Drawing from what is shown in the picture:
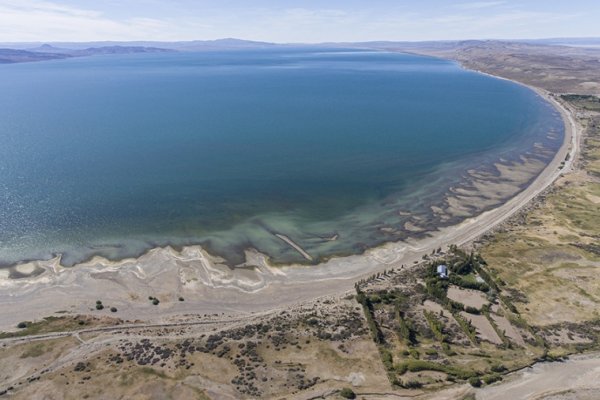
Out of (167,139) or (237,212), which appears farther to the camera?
(167,139)

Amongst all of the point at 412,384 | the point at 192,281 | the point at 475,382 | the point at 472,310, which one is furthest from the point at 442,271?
the point at 192,281

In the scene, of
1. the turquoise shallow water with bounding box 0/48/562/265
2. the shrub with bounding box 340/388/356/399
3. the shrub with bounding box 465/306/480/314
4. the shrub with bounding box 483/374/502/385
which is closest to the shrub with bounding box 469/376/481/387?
the shrub with bounding box 483/374/502/385

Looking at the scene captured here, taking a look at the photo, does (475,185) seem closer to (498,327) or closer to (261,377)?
(498,327)

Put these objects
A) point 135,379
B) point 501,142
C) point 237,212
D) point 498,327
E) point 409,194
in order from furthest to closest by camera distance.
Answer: point 501,142 < point 409,194 < point 237,212 < point 498,327 < point 135,379

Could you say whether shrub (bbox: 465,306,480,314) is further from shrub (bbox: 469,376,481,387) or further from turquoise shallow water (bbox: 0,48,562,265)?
turquoise shallow water (bbox: 0,48,562,265)

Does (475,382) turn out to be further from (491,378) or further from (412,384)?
(412,384)

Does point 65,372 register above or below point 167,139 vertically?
below

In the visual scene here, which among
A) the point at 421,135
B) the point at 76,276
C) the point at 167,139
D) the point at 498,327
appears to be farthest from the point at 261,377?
the point at 421,135
